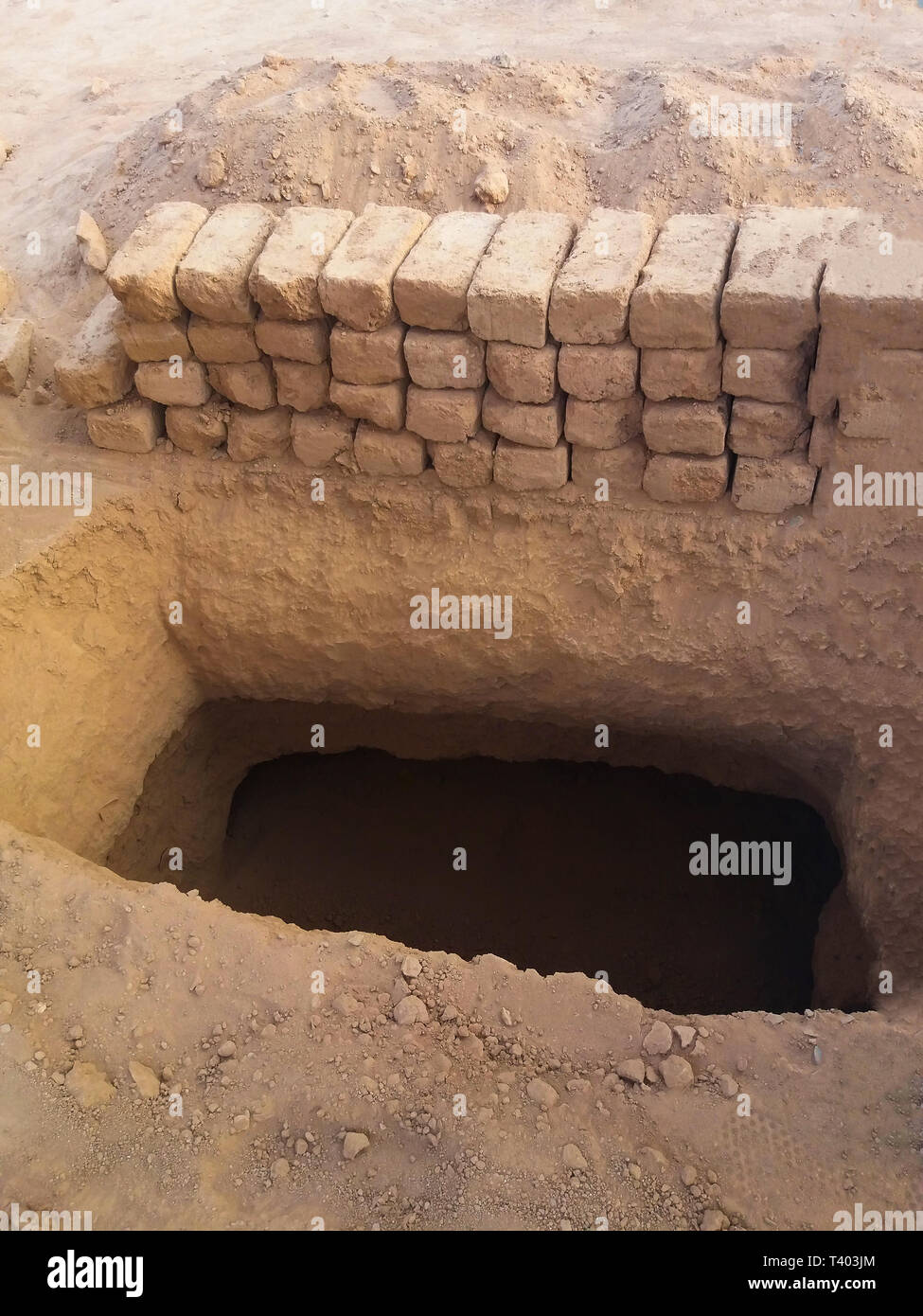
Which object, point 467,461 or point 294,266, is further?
point 467,461

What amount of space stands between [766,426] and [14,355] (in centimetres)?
341

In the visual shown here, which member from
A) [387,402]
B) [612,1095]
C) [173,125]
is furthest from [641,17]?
[612,1095]

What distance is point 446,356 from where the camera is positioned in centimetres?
454

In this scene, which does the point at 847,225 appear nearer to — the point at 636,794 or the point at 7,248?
the point at 636,794

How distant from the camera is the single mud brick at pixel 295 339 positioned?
464 cm

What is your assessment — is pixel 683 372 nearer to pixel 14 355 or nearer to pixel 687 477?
pixel 687 477

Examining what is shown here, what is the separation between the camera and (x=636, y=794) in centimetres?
639

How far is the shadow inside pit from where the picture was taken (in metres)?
6.20

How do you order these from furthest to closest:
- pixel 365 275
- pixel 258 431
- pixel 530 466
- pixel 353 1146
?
1. pixel 258 431
2. pixel 530 466
3. pixel 365 275
4. pixel 353 1146

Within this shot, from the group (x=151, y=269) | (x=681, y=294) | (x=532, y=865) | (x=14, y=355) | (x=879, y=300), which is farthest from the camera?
(x=532, y=865)

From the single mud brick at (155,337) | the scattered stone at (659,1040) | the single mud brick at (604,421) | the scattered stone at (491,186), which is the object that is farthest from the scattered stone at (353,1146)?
the scattered stone at (491,186)

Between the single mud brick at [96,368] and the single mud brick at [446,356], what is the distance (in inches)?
53.2

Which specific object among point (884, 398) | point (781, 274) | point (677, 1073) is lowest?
point (677, 1073)

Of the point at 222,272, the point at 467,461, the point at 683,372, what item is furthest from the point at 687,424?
the point at 222,272
